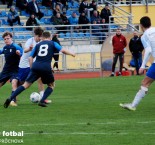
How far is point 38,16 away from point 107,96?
21.0 meters

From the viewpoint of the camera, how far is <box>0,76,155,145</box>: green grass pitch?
12.4m

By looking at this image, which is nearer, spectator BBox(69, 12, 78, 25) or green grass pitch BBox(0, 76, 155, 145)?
green grass pitch BBox(0, 76, 155, 145)

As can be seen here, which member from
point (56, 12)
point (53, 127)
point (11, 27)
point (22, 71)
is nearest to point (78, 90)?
point (22, 71)

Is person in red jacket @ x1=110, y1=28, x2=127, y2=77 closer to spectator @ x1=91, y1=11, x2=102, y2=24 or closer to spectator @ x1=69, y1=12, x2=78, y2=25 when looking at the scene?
spectator @ x1=69, y1=12, x2=78, y2=25

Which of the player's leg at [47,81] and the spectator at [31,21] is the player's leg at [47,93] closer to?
the player's leg at [47,81]

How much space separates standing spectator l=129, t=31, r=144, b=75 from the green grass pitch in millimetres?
10231

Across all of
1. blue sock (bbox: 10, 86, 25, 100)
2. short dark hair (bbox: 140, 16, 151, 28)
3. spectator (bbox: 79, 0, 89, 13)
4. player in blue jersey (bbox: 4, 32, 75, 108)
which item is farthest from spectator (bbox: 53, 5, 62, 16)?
short dark hair (bbox: 140, 16, 151, 28)

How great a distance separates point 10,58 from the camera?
19297 mm

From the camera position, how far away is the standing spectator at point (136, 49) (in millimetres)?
33812

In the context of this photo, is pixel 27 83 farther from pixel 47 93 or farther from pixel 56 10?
pixel 56 10

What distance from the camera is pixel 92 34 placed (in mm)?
42344

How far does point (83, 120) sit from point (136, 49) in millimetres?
19036

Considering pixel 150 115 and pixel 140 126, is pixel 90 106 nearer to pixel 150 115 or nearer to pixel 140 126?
pixel 150 115

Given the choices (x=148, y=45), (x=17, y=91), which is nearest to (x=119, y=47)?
(x=17, y=91)
